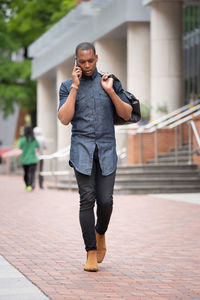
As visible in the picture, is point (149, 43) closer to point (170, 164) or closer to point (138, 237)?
point (170, 164)

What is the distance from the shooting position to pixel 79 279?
6.61m

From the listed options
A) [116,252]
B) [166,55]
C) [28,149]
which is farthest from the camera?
[166,55]

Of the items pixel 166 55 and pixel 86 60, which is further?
pixel 166 55

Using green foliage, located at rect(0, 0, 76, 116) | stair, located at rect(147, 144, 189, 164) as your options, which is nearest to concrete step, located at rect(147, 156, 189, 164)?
stair, located at rect(147, 144, 189, 164)

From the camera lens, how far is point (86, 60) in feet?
22.5

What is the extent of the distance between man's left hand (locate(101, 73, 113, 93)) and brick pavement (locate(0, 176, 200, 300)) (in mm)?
1540

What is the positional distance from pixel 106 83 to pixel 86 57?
12.2 inches

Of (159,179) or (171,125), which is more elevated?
(171,125)

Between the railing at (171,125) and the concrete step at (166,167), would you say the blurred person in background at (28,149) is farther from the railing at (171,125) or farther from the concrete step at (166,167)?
the concrete step at (166,167)

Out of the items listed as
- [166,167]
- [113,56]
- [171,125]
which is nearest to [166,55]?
[171,125]

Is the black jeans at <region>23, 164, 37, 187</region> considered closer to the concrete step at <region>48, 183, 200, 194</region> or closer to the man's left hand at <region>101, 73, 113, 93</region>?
the concrete step at <region>48, 183, 200, 194</region>

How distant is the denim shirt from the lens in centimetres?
699

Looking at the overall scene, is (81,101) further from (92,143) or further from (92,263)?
(92,263)

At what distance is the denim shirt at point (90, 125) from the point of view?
22.9ft
